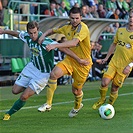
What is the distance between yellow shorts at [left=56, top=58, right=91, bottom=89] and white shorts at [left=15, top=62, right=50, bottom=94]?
406mm

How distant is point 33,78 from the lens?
11.6 metres

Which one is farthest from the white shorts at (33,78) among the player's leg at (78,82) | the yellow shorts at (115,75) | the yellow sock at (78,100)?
the yellow shorts at (115,75)

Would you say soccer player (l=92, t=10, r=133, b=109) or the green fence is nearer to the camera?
soccer player (l=92, t=10, r=133, b=109)

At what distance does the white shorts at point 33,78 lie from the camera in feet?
38.0

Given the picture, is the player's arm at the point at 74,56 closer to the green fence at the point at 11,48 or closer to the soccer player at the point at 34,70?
the soccer player at the point at 34,70

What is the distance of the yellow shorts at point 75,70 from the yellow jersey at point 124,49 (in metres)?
1.23

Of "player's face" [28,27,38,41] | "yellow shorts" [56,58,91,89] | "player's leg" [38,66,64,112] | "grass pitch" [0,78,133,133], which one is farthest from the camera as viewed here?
"yellow shorts" [56,58,91,89]

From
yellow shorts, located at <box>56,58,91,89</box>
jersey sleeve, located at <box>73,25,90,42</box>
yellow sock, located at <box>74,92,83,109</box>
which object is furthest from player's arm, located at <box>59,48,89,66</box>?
yellow sock, located at <box>74,92,83,109</box>

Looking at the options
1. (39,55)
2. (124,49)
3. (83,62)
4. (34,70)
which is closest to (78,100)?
(83,62)

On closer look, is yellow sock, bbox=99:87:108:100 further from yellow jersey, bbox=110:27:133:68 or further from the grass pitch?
yellow jersey, bbox=110:27:133:68

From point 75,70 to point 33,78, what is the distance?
95 cm

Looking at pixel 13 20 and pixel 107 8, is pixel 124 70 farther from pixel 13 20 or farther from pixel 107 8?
pixel 107 8

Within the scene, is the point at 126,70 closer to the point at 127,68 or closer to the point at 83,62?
the point at 127,68

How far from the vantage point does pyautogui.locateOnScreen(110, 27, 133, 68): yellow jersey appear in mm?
13109
